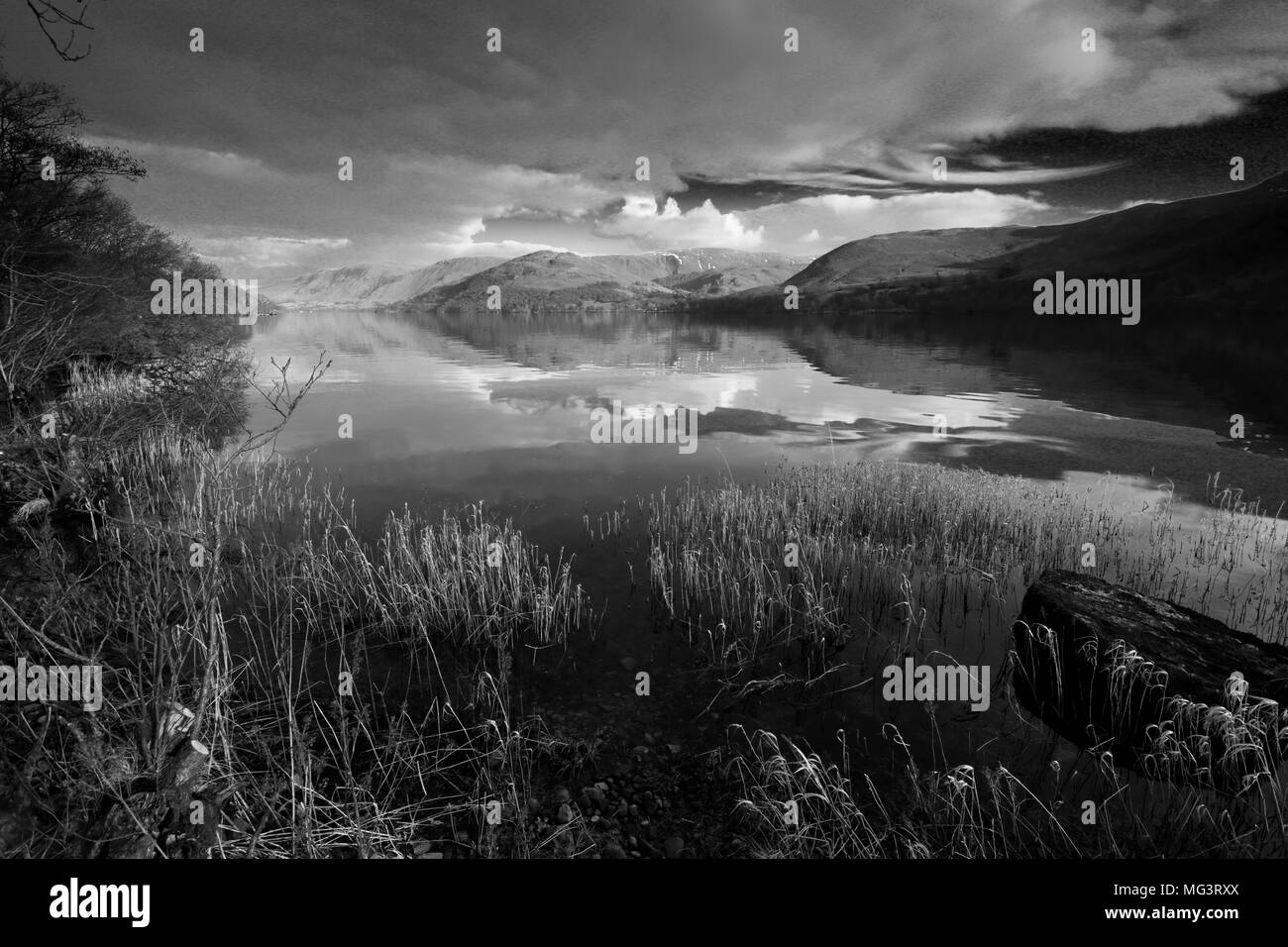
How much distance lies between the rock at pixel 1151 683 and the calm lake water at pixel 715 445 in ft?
3.06

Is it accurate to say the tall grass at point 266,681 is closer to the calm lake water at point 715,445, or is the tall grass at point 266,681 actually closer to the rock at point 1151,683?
the calm lake water at point 715,445

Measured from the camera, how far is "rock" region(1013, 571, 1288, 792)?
664 centimetres

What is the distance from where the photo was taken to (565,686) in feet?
29.5

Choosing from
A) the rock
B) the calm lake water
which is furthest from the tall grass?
the rock

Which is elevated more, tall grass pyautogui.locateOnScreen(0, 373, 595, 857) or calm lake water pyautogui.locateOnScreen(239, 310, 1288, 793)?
calm lake water pyautogui.locateOnScreen(239, 310, 1288, 793)

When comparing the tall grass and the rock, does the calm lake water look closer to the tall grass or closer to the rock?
the rock

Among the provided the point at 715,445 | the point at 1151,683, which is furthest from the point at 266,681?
the point at 715,445

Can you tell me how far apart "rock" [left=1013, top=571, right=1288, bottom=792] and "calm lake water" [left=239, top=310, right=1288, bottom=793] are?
3.06ft

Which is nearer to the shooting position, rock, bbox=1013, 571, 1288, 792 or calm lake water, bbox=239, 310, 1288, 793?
rock, bbox=1013, 571, 1288, 792
